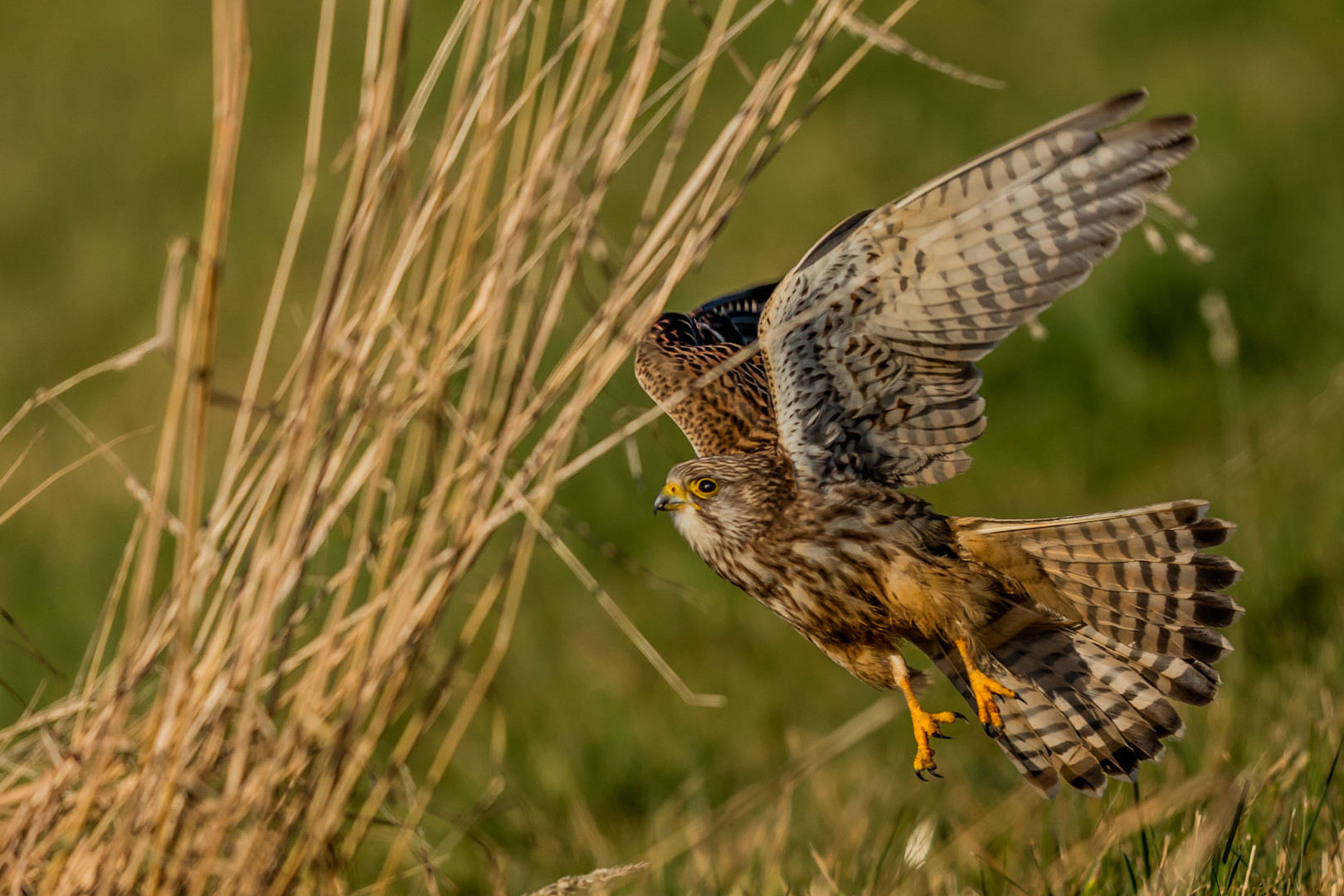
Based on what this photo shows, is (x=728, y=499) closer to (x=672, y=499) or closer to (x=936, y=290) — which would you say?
(x=672, y=499)

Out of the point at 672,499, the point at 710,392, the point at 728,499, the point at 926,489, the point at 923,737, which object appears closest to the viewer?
the point at 923,737

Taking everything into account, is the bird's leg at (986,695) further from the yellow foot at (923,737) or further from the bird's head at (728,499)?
the bird's head at (728,499)

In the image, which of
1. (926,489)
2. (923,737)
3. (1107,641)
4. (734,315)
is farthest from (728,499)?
(926,489)

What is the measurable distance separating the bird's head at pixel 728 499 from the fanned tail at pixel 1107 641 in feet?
1.35

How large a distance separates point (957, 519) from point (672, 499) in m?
0.58

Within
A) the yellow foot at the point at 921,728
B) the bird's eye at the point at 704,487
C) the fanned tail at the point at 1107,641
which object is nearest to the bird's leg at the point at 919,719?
the yellow foot at the point at 921,728

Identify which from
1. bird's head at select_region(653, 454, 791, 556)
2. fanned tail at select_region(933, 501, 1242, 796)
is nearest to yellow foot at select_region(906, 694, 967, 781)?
fanned tail at select_region(933, 501, 1242, 796)

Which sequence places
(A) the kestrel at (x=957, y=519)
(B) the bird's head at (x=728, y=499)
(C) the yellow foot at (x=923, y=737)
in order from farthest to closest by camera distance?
(B) the bird's head at (x=728, y=499), (A) the kestrel at (x=957, y=519), (C) the yellow foot at (x=923, y=737)

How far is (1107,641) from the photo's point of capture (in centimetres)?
278

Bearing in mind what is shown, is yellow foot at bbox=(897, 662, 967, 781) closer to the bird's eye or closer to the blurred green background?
the blurred green background

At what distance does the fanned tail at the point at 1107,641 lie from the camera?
8.74 ft

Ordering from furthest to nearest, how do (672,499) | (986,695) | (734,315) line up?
(734,315) < (672,499) < (986,695)

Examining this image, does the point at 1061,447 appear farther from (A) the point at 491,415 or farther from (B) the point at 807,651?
(A) the point at 491,415

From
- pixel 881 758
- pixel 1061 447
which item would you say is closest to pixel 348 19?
pixel 1061 447
